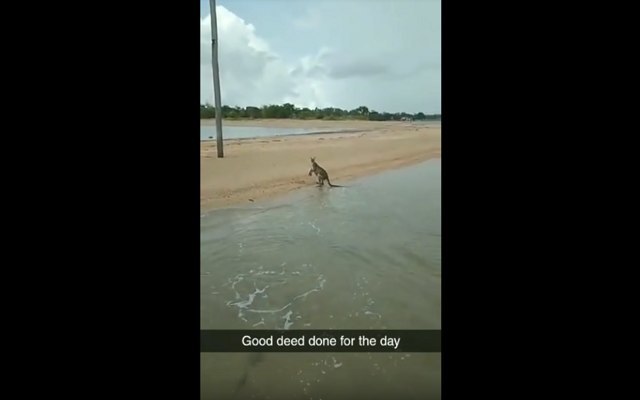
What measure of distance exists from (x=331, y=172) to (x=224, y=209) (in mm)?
800

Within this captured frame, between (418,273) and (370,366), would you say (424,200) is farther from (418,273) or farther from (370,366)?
(370,366)

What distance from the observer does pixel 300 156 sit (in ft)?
10.6

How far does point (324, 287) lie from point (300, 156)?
1.41 meters

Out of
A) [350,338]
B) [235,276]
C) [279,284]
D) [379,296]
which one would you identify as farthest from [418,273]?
[235,276]

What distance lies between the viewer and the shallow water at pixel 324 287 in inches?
64.4

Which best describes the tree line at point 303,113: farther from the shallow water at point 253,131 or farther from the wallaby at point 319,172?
the wallaby at point 319,172

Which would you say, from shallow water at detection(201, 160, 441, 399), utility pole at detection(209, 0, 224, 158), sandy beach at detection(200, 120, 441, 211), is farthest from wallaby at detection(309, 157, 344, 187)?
utility pole at detection(209, 0, 224, 158)

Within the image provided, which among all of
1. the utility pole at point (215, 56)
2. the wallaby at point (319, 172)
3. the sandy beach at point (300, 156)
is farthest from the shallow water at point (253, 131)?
the wallaby at point (319, 172)

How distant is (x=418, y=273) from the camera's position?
6.58 ft

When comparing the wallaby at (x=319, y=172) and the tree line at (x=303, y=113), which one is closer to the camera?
the tree line at (x=303, y=113)

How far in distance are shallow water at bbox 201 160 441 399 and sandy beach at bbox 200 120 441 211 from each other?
13cm

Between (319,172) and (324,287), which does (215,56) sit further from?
(319,172)

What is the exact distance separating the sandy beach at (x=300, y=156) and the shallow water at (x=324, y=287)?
0.13 meters

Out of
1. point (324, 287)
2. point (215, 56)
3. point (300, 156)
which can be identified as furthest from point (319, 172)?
point (215, 56)
